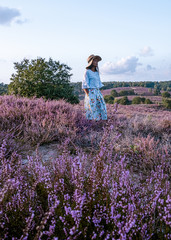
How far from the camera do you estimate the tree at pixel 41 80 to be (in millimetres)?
9266

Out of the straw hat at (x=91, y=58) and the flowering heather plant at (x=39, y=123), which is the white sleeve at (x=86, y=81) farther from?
the flowering heather plant at (x=39, y=123)

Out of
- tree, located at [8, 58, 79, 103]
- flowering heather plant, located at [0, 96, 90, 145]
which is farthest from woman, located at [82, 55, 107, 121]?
tree, located at [8, 58, 79, 103]

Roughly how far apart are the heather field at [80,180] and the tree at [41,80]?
326cm

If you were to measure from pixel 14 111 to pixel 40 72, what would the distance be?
495cm

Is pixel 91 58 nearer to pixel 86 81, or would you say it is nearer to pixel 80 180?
pixel 86 81

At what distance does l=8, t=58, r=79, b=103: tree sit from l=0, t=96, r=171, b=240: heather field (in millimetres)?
3257

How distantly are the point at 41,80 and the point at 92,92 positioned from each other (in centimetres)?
388

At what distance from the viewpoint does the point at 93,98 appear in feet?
21.6

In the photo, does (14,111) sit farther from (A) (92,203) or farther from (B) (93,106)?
(A) (92,203)

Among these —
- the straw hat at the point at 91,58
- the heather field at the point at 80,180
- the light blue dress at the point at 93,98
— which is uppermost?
the straw hat at the point at 91,58

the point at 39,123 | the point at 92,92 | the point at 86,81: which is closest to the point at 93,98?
the point at 92,92

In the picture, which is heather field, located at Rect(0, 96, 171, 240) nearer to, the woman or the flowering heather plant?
the flowering heather plant

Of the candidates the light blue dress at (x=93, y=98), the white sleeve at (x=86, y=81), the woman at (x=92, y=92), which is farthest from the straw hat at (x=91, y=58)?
the white sleeve at (x=86, y=81)

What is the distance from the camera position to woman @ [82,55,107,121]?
644cm
